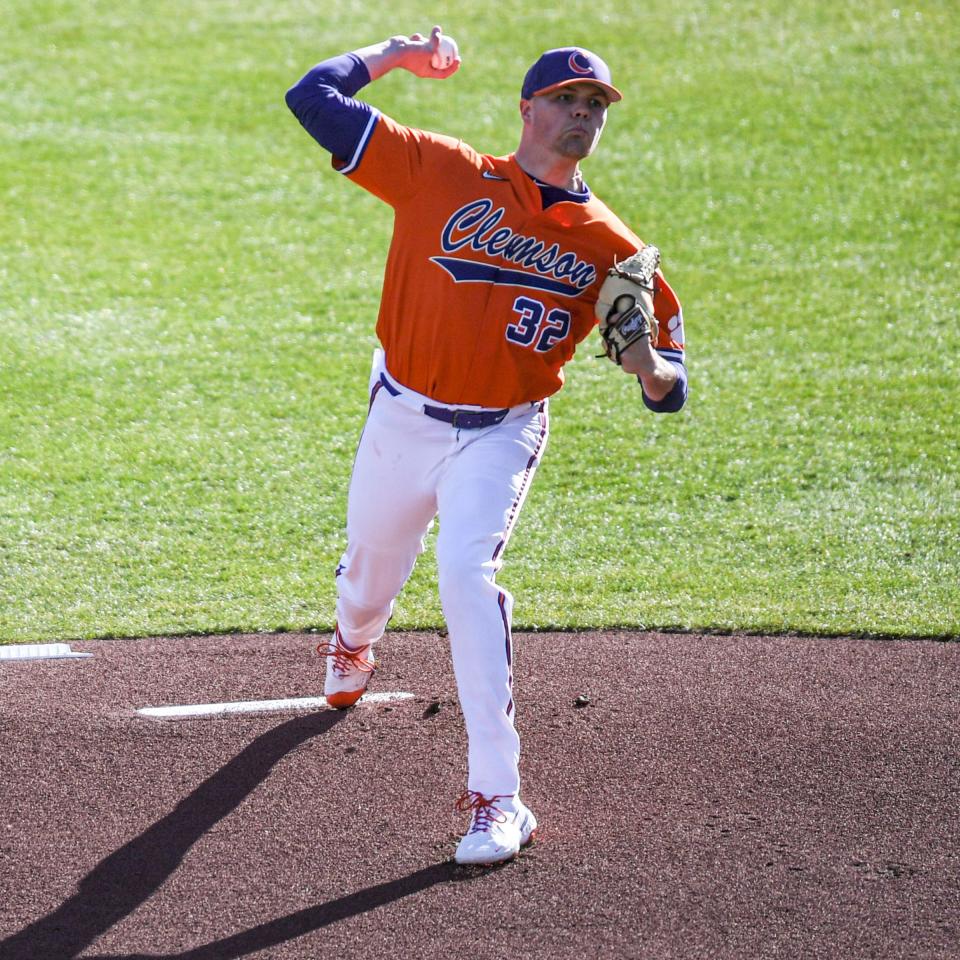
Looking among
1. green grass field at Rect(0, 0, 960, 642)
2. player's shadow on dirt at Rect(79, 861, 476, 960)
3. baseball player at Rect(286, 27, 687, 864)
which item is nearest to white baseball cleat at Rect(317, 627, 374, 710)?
baseball player at Rect(286, 27, 687, 864)

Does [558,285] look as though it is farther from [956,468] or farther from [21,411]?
[21,411]

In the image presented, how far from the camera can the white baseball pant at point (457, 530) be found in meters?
3.96

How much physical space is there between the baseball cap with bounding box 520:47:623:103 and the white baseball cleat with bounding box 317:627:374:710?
183cm

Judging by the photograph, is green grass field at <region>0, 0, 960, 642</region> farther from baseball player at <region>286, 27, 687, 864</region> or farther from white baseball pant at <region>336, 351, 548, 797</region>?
baseball player at <region>286, 27, 687, 864</region>

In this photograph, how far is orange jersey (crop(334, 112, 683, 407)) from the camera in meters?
4.16

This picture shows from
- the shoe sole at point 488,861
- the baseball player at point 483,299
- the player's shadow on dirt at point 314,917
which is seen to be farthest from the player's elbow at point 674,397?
the player's shadow on dirt at point 314,917

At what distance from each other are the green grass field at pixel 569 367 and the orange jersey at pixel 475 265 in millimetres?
1552

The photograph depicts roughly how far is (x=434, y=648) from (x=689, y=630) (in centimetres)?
98

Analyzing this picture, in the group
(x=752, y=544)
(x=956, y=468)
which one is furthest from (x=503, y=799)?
(x=956, y=468)

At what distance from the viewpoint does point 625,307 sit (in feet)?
13.1

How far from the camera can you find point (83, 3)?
40.1 feet

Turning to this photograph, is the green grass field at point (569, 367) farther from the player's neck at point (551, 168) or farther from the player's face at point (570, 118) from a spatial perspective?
the player's face at point (570, 118)

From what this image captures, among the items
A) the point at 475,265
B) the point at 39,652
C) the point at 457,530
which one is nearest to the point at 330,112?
the point at 475,265

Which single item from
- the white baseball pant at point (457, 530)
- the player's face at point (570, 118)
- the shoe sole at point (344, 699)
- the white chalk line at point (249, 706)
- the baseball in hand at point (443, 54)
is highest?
the baseball in hand at point (443, 54)
